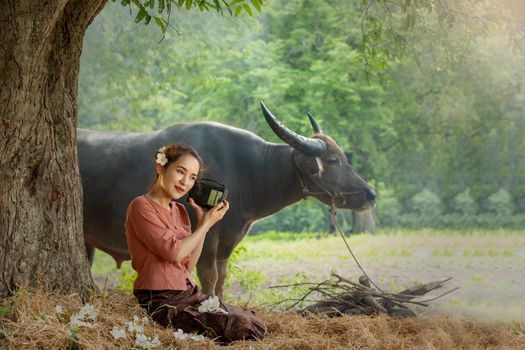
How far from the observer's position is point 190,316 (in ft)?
13.8

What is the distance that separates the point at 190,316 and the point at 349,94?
14.0m

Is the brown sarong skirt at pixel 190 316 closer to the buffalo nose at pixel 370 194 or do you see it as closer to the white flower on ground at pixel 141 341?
the white flower on ground at pixel 141 341

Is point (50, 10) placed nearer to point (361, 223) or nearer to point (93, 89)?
point (93, 89)

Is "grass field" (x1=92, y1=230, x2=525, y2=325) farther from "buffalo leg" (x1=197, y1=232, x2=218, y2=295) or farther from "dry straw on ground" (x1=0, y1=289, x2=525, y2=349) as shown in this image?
"dry straw on ground" (x1=0, y1=289, x2=525, y2=349)

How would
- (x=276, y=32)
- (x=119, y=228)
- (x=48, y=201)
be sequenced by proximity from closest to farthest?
(x=48, y=201) < (x=119, y=228) < (x=276, y=32)

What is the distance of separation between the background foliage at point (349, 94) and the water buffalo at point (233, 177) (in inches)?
206

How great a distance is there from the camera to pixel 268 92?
58.7 ft

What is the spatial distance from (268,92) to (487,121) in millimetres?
5553

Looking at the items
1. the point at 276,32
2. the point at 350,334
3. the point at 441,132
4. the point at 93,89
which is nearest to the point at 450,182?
the point at 441,132

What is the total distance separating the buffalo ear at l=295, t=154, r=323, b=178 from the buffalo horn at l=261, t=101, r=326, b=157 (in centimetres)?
8

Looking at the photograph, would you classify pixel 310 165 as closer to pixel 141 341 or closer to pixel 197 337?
pixel 197 337

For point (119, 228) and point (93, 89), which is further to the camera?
point (93, 89)

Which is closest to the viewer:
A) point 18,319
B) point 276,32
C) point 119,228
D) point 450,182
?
point 18,319

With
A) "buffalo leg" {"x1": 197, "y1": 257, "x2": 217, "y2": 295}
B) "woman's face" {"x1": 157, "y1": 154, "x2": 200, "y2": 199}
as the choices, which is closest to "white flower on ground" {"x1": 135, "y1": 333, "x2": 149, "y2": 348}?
"woman's face" {"x1": 157, "y1": 154, "x2": 200, "y2": 199}
